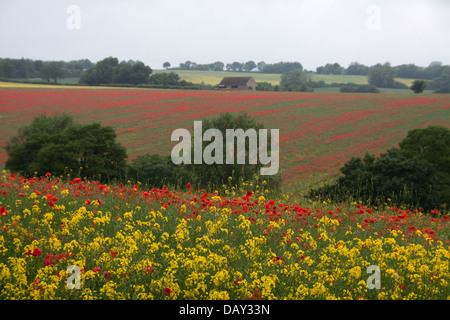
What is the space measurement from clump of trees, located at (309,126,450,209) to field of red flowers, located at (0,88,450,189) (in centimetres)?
789

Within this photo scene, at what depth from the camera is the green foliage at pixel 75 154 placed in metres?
20.9

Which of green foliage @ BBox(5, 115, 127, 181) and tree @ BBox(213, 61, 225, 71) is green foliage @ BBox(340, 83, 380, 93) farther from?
green foliage @ BBox(5, 115, 127, 181)

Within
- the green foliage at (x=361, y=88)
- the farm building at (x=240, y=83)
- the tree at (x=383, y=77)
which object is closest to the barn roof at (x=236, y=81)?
the farm building at (x=240, y=83)

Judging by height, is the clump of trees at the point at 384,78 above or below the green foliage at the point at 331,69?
below

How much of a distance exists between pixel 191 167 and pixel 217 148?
2.19 m

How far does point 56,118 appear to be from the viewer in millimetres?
33688

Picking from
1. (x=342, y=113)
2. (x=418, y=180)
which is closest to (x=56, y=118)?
(x=418, y=180)

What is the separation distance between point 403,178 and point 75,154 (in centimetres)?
1641

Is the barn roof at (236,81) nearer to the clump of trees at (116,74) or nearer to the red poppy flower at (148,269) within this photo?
the clump of trees at (116,74)

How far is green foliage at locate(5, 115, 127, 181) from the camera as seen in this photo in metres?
20.9

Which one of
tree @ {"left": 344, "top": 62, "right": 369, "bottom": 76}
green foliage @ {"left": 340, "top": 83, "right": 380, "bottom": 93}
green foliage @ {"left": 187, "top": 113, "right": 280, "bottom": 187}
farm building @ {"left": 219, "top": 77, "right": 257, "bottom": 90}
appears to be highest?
tree @ {"left": 344, "top": 62, "right": 369, "bottom": 76}

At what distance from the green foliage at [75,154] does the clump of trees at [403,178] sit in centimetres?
1063

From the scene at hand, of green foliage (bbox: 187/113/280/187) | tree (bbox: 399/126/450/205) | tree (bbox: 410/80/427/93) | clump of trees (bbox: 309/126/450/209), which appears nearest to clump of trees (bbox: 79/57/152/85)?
tree (bbox: 410/80/427/93)

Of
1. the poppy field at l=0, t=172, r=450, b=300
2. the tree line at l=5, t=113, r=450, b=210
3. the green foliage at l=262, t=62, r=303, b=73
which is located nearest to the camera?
the poppy field at l=0, t=172, r=450, b=300
